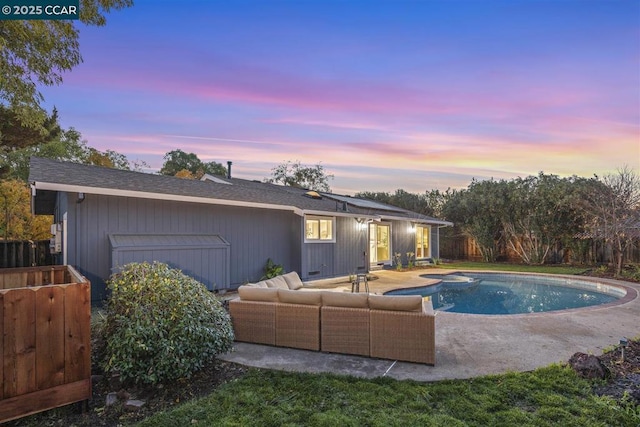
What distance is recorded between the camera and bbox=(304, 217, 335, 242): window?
11570 mm

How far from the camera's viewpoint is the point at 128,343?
11.8ft

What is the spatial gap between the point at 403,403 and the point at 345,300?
1.67 metres

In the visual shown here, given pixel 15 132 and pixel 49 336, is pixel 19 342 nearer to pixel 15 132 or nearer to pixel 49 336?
pixel 49 336

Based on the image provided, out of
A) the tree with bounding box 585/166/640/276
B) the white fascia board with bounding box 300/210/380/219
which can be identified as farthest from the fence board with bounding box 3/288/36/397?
the tree with bounding box 585/166/640/276

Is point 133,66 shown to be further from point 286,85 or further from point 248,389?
point 248,389

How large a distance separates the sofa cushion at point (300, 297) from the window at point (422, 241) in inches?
543

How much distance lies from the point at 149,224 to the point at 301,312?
509 cm

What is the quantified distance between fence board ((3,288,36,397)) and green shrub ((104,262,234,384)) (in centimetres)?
69

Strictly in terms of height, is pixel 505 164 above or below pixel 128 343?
above

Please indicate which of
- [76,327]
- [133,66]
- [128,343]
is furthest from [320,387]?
[133,66]

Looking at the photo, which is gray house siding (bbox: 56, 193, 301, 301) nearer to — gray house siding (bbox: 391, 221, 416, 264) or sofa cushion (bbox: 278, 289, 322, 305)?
sofa cushion (bbox: 278, 289, 322, 305)

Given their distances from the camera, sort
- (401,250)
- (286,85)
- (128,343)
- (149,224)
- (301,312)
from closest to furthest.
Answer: (128,343) < (301,312) < (149,224) < (286,85) < (401,250)

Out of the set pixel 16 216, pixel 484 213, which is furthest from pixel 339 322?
pixel 484 213

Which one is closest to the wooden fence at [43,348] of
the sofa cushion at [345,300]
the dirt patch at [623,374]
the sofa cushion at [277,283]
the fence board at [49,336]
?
the fence board at [49,336]
